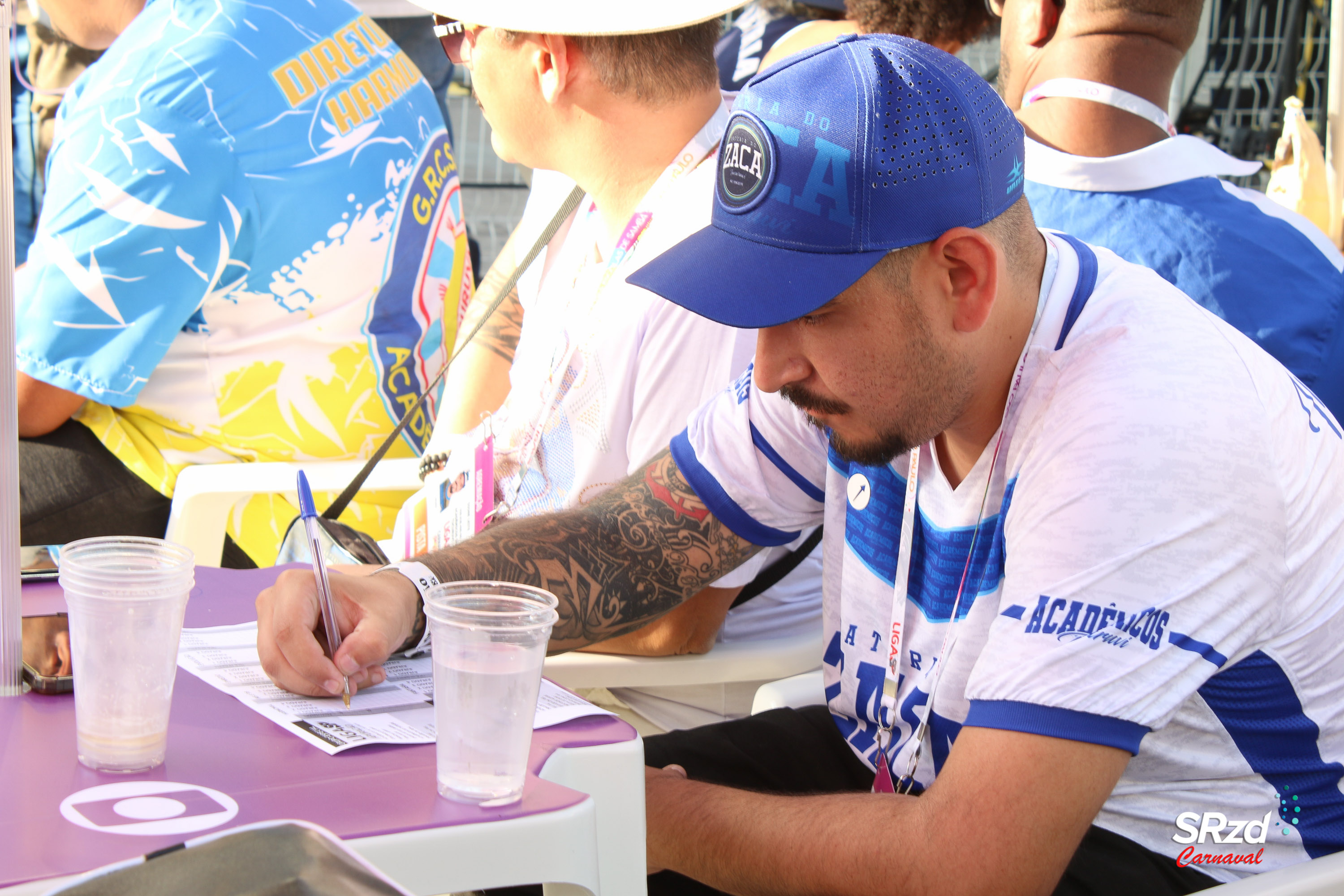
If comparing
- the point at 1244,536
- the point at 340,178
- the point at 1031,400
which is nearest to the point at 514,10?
the point at 340,178

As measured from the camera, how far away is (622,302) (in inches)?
77.0

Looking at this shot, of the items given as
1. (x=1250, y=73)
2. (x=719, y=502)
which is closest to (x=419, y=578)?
(x=719, y=502)

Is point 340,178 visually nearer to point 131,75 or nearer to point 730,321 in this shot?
point 131,75

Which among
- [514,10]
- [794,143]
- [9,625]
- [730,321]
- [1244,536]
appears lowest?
[9,625]

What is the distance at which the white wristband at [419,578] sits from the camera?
1405 millimetres

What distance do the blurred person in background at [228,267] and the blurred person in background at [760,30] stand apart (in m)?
1.84

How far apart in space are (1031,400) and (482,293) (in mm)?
1610

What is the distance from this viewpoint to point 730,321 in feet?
4.32

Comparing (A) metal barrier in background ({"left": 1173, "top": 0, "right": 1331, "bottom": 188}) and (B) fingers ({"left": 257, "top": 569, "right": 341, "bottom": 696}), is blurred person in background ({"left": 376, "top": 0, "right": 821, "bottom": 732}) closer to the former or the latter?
(B) fingers ({"left": 257, "top": 569, "right": 341, "bottom": 696})

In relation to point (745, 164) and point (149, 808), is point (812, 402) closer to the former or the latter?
point (745, 164)

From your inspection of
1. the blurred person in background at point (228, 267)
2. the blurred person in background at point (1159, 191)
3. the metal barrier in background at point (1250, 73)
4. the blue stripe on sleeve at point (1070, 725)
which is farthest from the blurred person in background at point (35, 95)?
the metal barrier in background at point (1250, 73)

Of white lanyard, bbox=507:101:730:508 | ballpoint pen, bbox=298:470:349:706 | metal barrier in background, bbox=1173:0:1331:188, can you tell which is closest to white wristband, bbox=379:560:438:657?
ballpoint pen, bbox=298:470:349:706

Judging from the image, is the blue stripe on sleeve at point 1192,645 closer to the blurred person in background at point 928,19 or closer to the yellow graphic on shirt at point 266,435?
the yellow graphic on shirt at point 266,435

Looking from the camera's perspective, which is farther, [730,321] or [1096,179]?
[1096,179]
